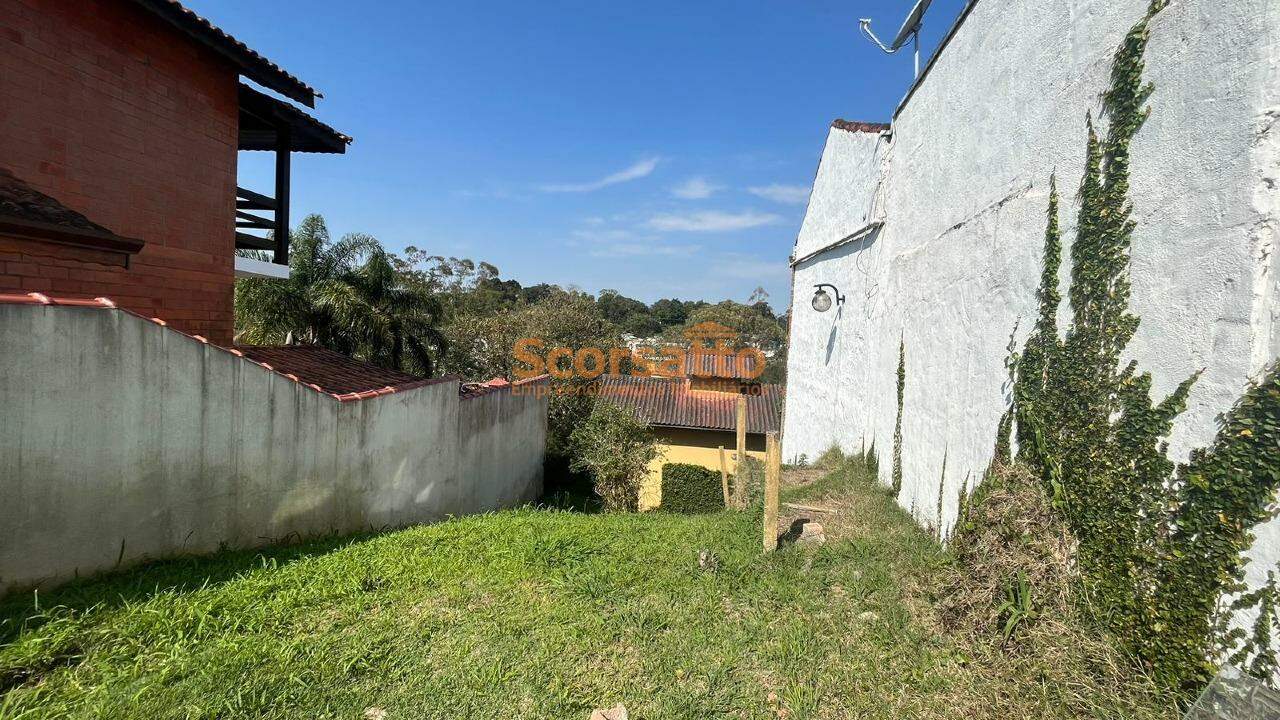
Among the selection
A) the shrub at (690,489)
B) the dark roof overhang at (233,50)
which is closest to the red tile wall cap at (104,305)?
the dark roof overhang at (233,50)

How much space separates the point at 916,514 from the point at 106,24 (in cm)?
990

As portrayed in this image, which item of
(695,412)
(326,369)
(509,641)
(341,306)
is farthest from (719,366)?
(509,641)

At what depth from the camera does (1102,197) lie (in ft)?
10.9

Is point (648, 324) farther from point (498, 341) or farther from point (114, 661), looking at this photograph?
point (114, 661)

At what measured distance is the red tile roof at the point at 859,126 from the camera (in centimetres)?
843

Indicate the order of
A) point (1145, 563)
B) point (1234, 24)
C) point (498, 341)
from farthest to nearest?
point (498, 341) → point (1145, 563) → point (1234, 24)

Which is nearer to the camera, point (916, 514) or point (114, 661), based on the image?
point (114, 661)

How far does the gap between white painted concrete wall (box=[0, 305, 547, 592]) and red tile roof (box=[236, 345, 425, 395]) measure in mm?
700

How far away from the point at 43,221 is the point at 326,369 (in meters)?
3.62

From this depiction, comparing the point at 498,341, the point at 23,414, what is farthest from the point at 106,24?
the point at 498,341

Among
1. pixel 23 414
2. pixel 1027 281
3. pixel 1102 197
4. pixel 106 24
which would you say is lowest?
pixel 23 414

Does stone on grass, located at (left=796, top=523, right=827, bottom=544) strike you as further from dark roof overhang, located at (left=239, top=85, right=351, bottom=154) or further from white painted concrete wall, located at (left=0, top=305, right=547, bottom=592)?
dark roof overhang, located at (left=239, top=85, right=351, bottom=154)

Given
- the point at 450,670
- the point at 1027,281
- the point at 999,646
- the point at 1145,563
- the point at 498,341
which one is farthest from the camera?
the point at 498,341

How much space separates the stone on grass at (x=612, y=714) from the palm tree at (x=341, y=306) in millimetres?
12843
